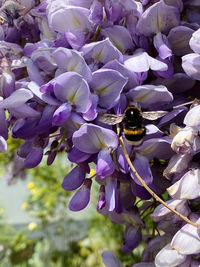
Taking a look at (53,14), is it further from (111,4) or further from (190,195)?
(190,195)

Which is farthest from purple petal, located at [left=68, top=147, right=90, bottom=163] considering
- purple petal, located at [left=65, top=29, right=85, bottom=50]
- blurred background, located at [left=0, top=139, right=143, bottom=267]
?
blurred background, located at [left=0, top=139, right=143, bottom=267]

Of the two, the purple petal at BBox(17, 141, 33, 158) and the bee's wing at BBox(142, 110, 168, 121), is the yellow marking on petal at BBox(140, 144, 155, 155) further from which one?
the purple petal at BBox(17, 141, 33, 158)

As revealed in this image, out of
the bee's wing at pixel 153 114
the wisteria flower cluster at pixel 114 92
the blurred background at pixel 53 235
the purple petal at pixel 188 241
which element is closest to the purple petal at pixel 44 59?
the wisteria flower cluster at pixel 114 92

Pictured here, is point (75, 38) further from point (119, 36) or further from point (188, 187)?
point (188, 187)

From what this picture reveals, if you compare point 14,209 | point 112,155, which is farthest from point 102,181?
point 14,209

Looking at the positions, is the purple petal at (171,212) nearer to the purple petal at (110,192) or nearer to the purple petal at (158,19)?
the purple petal at (110,192)

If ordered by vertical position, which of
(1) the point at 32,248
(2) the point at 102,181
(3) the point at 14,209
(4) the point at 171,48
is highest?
(4) the point at 171,48
